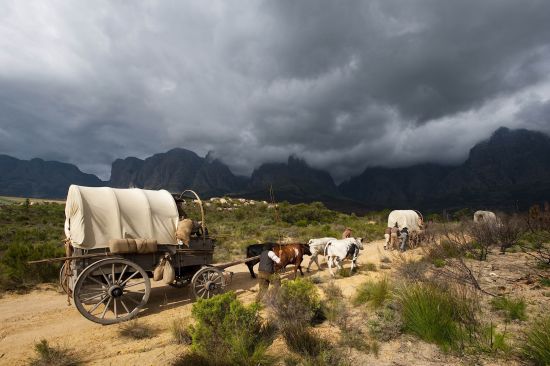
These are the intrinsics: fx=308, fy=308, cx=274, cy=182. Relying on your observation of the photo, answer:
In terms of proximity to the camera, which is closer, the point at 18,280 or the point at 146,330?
the point at 146,330

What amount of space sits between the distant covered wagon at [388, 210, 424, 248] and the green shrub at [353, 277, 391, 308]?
984 cm

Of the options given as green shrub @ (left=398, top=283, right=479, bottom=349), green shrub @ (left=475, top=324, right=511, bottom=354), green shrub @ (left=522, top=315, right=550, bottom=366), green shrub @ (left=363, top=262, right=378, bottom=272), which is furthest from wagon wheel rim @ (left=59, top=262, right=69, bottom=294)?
green shrub @ (left=363, top=262, right=378, bottom=272)

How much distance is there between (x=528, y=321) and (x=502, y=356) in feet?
5.53

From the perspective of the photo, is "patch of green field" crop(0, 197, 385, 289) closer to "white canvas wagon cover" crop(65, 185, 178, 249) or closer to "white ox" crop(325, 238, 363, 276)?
"white ox" crop(325, 238, 363, 276)

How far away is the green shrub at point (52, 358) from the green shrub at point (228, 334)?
1.94 meters

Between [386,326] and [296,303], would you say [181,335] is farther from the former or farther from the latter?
[386,326]

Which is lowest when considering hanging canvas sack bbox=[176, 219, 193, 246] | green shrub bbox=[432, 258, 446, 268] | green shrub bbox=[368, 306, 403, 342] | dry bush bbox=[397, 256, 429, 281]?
green shrub bbox=[368, 306, 403, 342]

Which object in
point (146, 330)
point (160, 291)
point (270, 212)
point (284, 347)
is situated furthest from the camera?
point (270, 212)

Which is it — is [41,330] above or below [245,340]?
below

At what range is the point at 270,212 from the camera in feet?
126

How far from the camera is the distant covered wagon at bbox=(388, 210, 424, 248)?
16281 mm

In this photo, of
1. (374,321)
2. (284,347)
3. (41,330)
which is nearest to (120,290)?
(41,330)

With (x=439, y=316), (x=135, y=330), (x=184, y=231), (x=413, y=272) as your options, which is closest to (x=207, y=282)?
(x=184, y=231)

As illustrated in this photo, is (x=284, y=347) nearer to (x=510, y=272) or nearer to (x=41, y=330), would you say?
(x=41, y=330)
